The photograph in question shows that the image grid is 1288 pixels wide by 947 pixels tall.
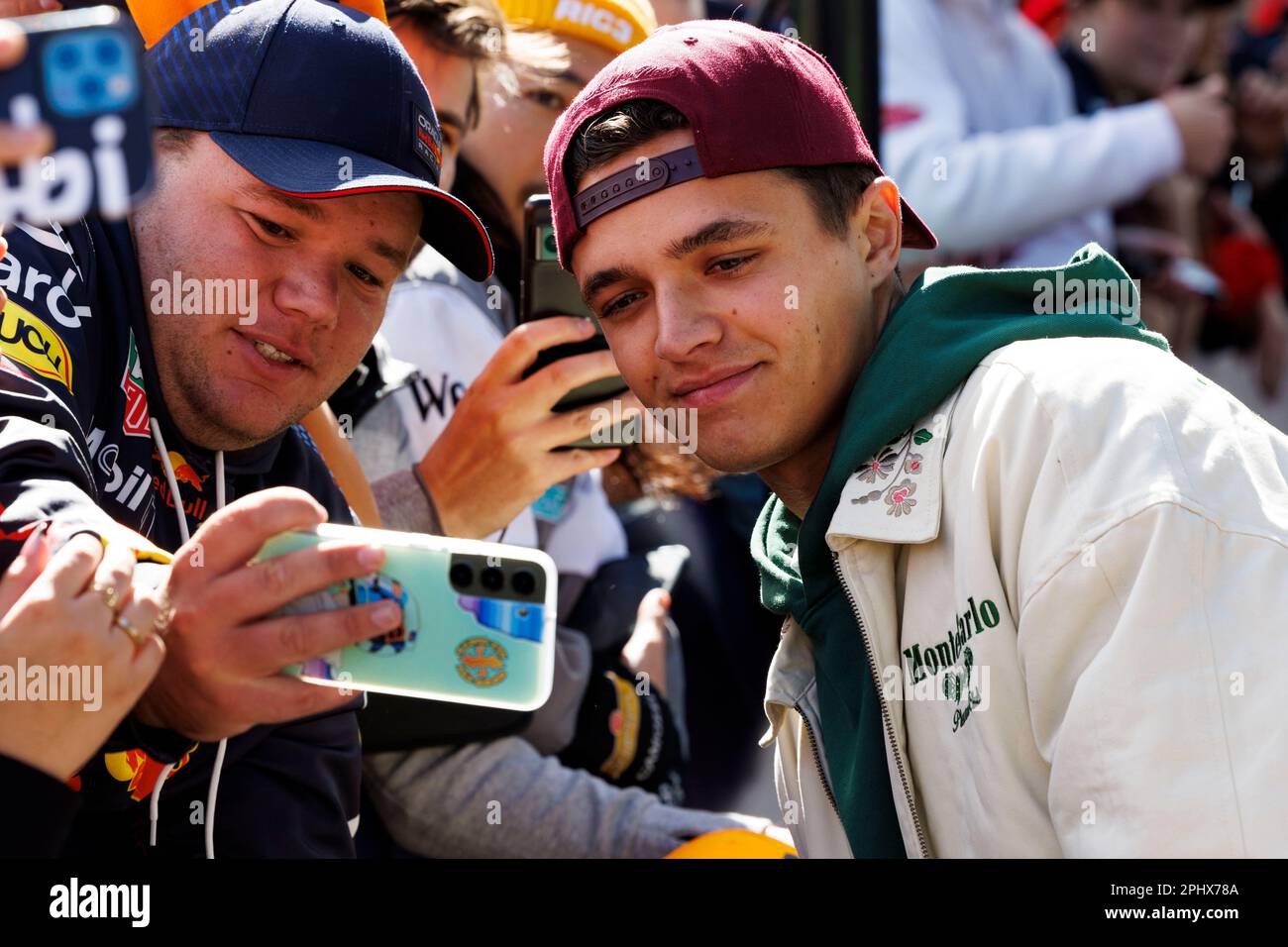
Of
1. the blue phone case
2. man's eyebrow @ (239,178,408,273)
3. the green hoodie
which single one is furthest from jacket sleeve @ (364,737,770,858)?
the blue phone case

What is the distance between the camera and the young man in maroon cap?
155 cm

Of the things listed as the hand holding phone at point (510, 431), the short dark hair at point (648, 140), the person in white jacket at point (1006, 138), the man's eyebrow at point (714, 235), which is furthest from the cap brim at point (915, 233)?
the person in white jacket at point (1006, 138)

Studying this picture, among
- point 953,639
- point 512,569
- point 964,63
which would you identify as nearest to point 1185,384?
point 953,639

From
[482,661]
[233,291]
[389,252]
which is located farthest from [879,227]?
[482,661]

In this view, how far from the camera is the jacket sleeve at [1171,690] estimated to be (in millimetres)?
1496

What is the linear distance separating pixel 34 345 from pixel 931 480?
1.07 m

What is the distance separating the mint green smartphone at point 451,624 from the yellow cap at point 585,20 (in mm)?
2084

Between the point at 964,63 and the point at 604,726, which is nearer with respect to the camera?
the point at 604,726

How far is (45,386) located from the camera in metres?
1.66

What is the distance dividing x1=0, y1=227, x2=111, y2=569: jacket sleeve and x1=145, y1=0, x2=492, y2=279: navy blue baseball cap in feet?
0.91

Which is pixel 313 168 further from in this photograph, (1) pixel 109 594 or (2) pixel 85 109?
(1) pixel 109 594
